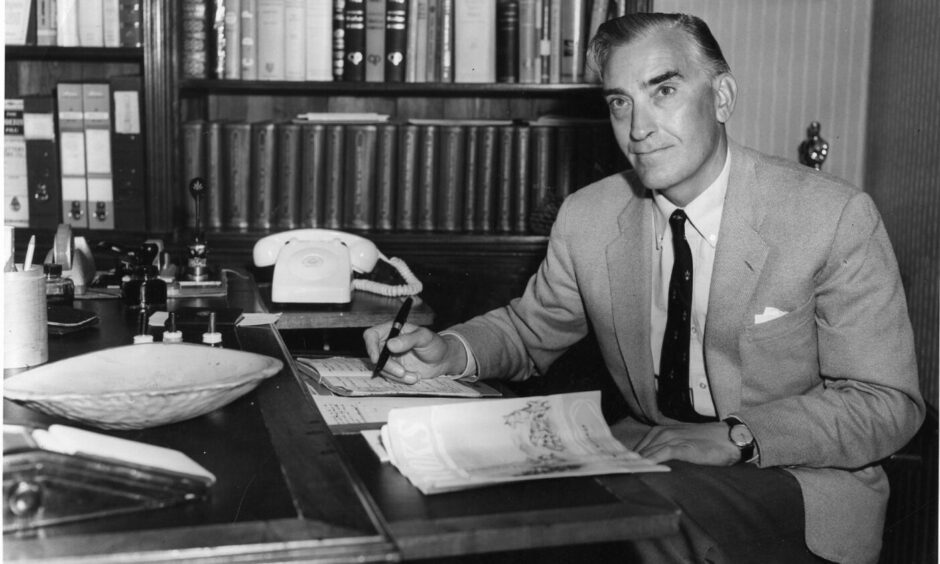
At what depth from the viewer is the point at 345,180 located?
9.12 feet

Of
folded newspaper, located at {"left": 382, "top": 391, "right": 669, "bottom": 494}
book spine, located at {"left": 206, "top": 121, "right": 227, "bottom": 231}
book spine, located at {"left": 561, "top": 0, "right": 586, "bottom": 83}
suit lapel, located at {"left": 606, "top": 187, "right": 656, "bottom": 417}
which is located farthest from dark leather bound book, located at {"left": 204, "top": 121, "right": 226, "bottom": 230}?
folded newspaper, located at {"left": 382, "top": 391, "right": 669, "bottom": 494}

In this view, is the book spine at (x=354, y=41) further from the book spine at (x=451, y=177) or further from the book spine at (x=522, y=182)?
the book spine at (x=522, y=182)

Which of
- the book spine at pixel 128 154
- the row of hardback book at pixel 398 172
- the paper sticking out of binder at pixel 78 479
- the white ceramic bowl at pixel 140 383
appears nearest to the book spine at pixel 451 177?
the row of hardback book at pixel 398 172

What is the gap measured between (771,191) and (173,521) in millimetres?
1141

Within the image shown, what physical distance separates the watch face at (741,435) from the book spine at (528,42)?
1.53 m

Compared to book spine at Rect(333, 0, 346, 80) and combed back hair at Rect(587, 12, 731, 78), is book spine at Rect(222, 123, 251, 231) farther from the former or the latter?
combed back hair at Rect(587, 12, 731, 78)

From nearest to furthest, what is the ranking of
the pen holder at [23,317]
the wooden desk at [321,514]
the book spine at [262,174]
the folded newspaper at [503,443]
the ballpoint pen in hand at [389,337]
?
1. the wooden desk at [321,514]
2. the folded newspaper at [503,443]
3. the pen holder at [23,317]
4. the ballpoint pen in hand at [389,337]
5. the book spine at [262,174]

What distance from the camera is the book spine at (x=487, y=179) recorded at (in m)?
2.78


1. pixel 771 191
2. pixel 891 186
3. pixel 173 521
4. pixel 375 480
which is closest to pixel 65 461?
pixel 173 521

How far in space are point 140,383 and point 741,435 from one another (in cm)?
81

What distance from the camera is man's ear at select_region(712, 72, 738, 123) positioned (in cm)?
165

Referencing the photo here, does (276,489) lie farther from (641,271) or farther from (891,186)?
(891,186)

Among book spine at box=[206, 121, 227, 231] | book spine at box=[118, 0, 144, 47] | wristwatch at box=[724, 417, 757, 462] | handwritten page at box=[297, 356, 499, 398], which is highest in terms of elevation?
book spine at box=[118, 0, 144, 47]

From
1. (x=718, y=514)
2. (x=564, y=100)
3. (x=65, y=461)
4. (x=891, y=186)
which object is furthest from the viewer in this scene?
(x=564, y=100)
